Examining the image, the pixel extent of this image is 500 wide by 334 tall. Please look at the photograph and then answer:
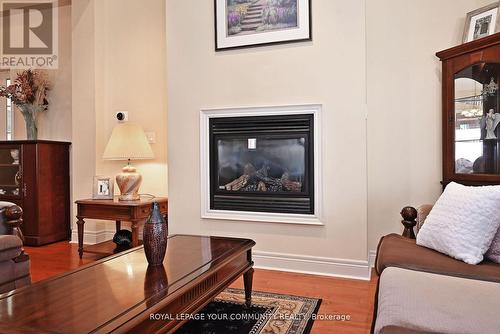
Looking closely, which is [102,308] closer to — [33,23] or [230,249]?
[230,249]

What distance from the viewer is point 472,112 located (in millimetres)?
2641

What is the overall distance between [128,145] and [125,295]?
2540mm

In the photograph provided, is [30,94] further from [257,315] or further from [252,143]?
[257,315]

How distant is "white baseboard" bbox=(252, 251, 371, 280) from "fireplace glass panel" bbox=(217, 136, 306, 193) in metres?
0.57

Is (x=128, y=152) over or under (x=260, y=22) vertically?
under

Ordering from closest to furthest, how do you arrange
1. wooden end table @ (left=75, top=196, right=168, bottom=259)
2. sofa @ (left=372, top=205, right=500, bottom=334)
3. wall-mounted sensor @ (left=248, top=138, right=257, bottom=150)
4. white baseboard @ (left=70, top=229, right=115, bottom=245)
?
sofa @ (left=372, top=205, right=500, bottom=334)
wall-mounted sensor @ (left=248, top=138, right=257, bottom=150)
wooden end table @ (left=75, top=196, right=168, bottom=259)
white baseboard @ (left=70, top=229, right=115, bottom=245)

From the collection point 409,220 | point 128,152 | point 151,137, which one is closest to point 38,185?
point 128,152

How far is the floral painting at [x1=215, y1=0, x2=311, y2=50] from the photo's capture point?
3051 mm

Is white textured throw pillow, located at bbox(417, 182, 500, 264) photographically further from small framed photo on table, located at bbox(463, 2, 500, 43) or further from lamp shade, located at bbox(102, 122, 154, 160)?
lamp shade, located at bbox(102, 122, 154, 160)

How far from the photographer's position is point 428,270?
1.70 meters

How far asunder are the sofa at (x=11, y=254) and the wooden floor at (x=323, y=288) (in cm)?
55

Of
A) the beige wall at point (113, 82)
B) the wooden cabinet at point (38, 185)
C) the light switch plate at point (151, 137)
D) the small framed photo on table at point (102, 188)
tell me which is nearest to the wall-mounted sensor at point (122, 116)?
the beige wall at point (113, 82)

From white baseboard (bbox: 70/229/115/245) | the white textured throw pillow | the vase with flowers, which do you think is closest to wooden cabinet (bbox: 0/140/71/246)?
white baseboard (bbox: 70/229/115/245)

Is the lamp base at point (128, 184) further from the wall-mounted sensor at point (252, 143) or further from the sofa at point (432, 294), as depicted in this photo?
the sofa at point (432, 294)
